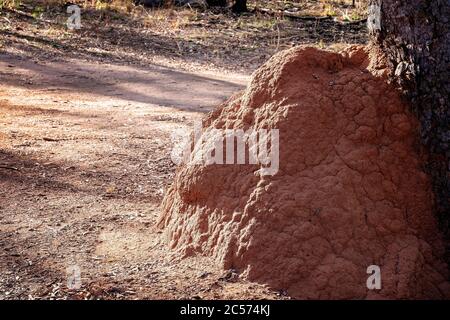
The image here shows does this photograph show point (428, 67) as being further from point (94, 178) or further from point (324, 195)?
point (94, 178)

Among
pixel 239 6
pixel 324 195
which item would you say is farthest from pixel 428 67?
pixel 239 6

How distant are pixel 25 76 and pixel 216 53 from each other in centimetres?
300

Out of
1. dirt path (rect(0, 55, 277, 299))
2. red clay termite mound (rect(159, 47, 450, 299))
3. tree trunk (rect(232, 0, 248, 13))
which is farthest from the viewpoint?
tree trunk (rect(232, 0, 248, 13))

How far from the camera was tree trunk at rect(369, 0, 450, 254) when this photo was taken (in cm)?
296

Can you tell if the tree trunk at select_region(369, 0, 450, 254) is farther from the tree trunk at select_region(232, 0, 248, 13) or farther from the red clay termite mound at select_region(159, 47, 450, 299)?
the tree trunk at select_region(232, 0, 248, 13)

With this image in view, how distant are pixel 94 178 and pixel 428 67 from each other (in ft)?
8.42

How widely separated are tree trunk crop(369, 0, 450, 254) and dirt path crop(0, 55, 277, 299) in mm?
906

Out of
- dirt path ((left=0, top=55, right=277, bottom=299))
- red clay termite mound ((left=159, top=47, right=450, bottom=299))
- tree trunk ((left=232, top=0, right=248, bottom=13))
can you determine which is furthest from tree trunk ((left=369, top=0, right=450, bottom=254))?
tree trunk ((left=232, top=0, right=248, bottom=13))

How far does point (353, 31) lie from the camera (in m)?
11.7

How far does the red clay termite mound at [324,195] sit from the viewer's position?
2941mm

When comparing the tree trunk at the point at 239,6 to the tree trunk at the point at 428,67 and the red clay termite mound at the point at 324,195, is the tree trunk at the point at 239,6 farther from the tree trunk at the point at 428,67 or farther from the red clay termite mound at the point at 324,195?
the tree trunk at the point at 428,67

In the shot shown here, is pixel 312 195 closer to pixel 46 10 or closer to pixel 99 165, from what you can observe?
pixel 99 165

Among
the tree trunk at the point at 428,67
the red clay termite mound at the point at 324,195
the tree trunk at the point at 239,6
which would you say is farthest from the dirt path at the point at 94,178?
the tree trunk at the point at 239,6
